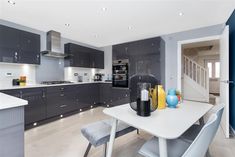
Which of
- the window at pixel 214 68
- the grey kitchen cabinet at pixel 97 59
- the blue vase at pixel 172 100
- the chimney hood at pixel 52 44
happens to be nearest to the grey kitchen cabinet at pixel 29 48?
the chimney hood at pixel 52 44

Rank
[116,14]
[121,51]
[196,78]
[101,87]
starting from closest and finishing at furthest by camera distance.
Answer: [116,14]
[121,51]
[101,87]
[196,78]

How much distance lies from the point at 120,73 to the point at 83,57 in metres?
1.40

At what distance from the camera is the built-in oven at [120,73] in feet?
13.8

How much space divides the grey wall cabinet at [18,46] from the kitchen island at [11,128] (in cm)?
220

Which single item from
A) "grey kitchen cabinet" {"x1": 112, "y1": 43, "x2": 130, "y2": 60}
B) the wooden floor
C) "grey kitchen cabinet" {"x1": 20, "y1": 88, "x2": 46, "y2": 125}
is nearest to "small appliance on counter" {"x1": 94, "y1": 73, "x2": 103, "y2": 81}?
"grey kitchen cabinet" {"x1": 112, "y1": 43, "x2": 130, "y2": 60}

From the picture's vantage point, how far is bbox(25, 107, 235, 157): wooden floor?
1.89 metres

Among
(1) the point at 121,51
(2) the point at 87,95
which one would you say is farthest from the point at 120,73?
(2) the point at 87,95

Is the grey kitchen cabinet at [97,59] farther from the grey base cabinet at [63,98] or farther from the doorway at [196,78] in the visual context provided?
the doorway at [196,78]

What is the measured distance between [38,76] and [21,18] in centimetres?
141

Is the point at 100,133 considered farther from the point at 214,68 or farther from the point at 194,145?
the point at 214,68

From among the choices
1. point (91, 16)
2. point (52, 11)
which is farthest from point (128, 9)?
point (52, 11)

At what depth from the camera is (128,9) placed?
8.09ft

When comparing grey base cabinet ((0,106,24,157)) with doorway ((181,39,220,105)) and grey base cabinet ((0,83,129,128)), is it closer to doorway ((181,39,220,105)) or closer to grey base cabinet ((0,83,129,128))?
grey base cabinet ((0,83,129,128))

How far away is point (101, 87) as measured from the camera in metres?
4.77
